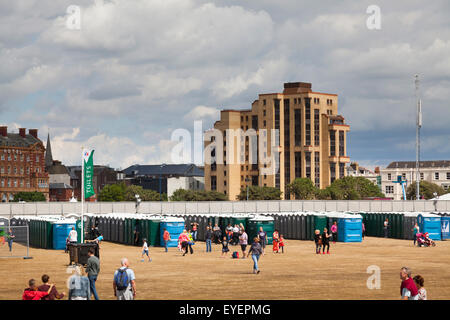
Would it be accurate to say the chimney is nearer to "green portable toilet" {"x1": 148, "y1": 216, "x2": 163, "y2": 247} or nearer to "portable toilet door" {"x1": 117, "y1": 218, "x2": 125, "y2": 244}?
"portable toilet door" {"x1": 117, "y1": 218, "x2": 125, "y2": 244}

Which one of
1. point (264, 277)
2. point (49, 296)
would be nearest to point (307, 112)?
point (264, 277)

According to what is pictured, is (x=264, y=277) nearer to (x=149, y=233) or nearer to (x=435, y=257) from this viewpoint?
(x=435, y=257)

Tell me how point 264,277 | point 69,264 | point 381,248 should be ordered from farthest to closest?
point 381,248, point 69,264, point 264,277

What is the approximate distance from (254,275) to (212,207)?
43837mm

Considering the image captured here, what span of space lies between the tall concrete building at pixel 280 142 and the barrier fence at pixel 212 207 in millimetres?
98277

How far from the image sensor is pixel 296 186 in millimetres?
168875

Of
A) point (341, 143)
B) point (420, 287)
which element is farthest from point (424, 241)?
point (341, 143)

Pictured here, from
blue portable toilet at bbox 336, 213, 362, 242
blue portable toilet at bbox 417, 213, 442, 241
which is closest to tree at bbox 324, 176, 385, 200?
blue portable toilet at bbox 417, 213, 442, 241

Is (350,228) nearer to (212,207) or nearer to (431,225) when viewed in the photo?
(431,225)

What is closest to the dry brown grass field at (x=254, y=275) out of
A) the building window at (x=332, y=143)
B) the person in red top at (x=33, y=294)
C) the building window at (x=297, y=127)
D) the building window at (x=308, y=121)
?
the person in red top at (x=33, y=294)

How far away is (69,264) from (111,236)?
2218 centimetres

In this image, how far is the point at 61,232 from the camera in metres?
50.3

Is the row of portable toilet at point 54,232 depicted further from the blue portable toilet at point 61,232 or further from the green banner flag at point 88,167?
the green banner flag at point 88,167

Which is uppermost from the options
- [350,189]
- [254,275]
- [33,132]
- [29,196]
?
[33,132]
